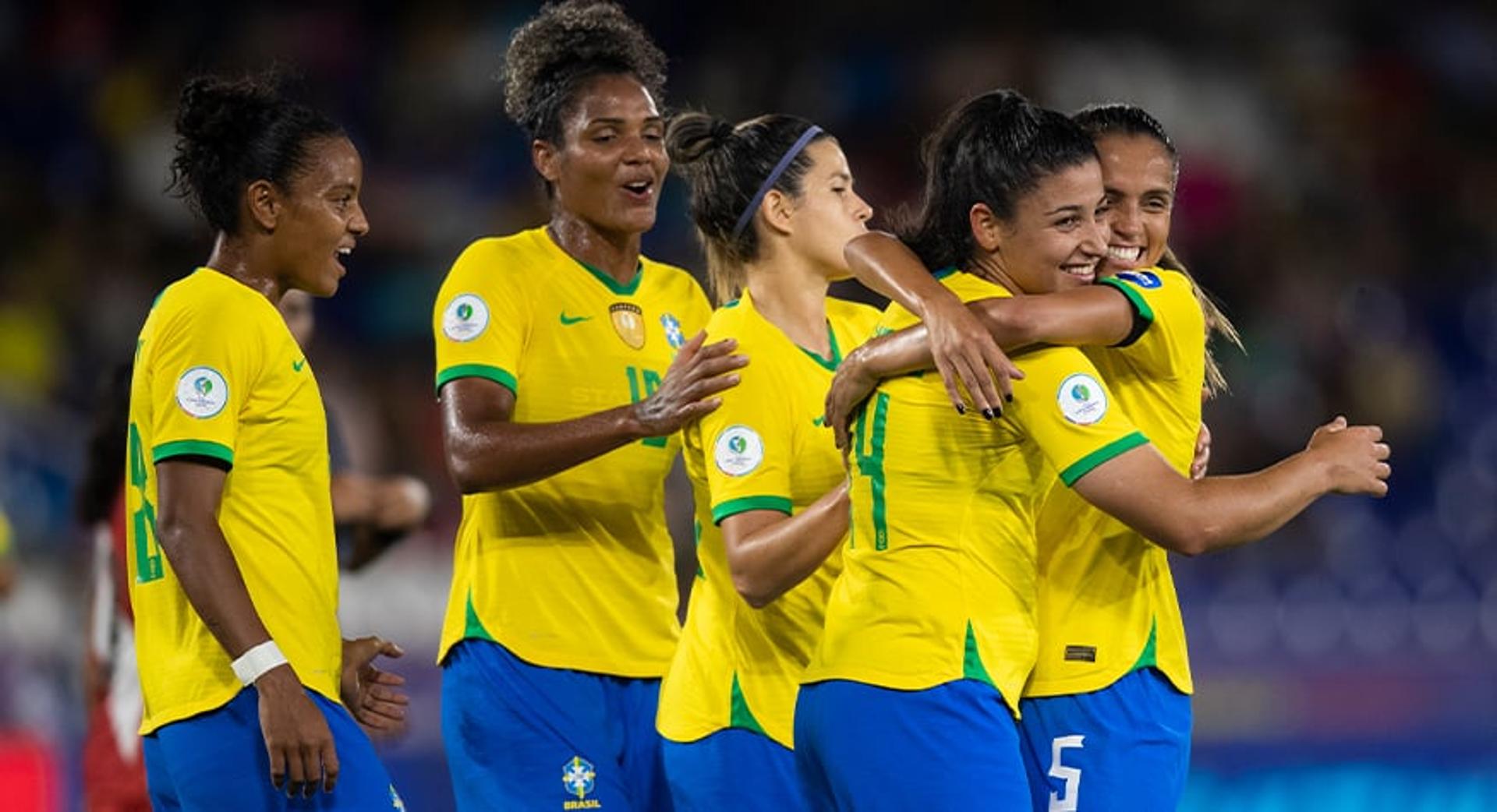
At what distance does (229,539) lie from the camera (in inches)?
168

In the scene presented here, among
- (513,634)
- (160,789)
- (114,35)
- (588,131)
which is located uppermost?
(114,35)

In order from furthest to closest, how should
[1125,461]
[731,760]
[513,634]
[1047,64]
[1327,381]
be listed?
[1047,64]
[1327,381]
[513,634]
[731,760]
[1125,461]

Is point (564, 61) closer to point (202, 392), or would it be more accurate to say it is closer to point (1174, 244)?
point (202, 392)

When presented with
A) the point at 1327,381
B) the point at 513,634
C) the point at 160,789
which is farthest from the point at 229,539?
the point at 1327,381

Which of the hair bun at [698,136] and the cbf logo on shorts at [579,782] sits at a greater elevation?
the hair bun at [698,136]

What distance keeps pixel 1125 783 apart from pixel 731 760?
1026mm

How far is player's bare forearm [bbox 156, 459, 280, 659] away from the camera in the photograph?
4.10 metres

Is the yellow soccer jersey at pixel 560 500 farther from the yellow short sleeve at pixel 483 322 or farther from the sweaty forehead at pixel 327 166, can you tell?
the sweaty forehead at pixel 327 166

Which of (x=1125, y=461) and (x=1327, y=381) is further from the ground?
(x=1327, y=381)

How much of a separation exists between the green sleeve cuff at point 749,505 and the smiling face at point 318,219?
38.6 inches

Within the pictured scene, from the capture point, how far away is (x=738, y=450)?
4.73 m

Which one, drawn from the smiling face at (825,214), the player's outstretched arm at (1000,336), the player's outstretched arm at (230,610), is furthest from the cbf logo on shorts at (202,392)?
the smiling face at (825,214)

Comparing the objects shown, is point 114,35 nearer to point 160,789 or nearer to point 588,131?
point 588,131

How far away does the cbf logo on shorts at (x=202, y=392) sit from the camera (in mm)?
4180
